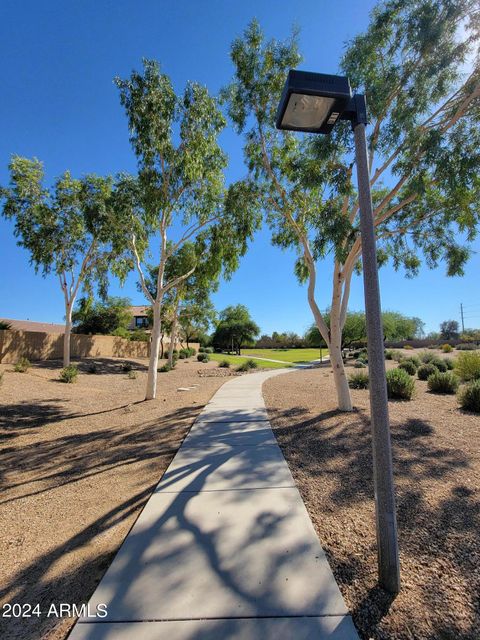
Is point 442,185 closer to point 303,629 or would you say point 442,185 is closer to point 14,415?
point 303,629

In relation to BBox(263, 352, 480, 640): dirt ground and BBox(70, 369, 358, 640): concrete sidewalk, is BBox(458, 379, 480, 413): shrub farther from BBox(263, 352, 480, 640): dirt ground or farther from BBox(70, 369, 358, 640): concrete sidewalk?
BBox(70, 369, 358, 640): concrete sidewalk

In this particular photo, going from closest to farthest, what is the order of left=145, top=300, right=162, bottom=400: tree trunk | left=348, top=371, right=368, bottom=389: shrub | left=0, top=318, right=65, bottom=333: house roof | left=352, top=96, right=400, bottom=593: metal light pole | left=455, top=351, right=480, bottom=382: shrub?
left=352, top=96, right=400, bottom=593: metal light pole → left=145, top=300, right=162, bottom=400: tree trunk → left=455, top=351, right=480, bottom=382: shrub → left=348, top=371, right=368, bottom=389: shrub → left=0, top=318, right=65, bottom=333: house roof

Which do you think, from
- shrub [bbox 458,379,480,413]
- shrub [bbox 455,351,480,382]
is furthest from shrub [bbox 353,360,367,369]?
shrub [bbox 458,379,480,413]

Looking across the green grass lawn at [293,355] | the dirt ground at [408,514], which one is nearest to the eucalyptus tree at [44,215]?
the dirt ground at [408,514]

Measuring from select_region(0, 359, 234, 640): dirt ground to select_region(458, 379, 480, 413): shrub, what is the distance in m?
7.37

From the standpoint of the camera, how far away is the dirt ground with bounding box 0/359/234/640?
8.63 ft

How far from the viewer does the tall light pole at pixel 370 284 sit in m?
2.50


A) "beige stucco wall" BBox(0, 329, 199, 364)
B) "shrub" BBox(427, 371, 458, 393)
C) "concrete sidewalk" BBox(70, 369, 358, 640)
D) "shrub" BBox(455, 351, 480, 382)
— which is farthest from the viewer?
"beige stucco wall" BBox(0, 329, 199, 364)

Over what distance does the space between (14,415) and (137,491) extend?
750 centimetres

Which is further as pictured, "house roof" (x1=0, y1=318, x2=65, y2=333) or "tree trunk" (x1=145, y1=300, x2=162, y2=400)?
"house roof" (x1=0, y1=318, x2=65, y2=333)

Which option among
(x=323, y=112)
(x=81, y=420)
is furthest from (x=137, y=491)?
(x=81, y=420)

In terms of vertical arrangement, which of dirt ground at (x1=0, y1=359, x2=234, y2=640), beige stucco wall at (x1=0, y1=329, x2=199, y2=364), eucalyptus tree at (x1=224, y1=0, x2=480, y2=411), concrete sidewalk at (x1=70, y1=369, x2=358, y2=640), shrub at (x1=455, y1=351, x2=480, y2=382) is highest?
eucalyptus tree at (x1=224, y1=0, x2=480, y2=411)

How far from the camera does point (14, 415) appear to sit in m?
9.66

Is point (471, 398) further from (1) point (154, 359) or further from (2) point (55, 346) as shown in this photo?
(2) point (55, 346)
